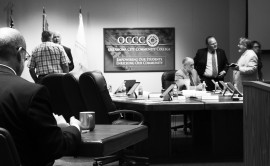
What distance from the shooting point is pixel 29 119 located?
186 centimetres

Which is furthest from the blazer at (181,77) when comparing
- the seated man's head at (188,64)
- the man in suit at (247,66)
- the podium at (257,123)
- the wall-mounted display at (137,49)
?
the podium at (257,123)

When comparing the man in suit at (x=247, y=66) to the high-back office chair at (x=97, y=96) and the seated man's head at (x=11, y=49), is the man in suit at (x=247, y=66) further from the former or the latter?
the seated man's head at (x=11, y=49)

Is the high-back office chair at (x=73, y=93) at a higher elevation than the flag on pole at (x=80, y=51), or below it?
below

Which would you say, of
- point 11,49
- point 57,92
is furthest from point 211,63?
point 11,49

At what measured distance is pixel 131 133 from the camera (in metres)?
2.60

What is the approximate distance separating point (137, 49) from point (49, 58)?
3.11 metres

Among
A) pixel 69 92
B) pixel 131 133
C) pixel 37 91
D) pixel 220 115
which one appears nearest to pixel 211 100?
pixel 220 115

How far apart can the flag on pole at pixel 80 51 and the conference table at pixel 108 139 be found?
629cm

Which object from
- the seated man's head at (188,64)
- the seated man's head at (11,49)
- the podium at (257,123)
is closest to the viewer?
the seated man's head at (11,49)

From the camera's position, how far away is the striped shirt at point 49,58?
22.3 feet

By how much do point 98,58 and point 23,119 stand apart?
25.6 ft

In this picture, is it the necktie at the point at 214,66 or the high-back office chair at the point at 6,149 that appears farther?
the necktie at the point at 214,66

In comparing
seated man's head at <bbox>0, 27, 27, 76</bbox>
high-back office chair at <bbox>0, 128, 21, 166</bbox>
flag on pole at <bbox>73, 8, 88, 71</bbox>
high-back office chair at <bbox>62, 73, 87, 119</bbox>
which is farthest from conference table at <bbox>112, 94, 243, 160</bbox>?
high-back office chair at <bbox>0, 128, 21, 166</bbox>

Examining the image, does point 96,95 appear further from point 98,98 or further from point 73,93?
point 73,93
